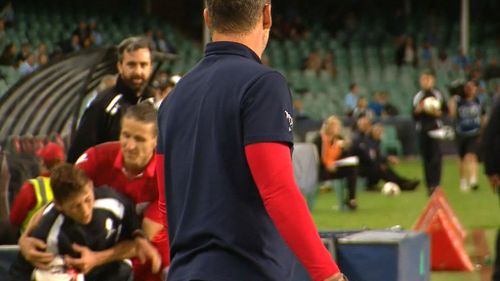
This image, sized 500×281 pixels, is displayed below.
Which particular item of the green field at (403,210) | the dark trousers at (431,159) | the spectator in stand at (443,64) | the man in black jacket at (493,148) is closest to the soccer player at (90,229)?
the man in black jacket at (493,148)

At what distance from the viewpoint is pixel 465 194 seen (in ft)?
63.3

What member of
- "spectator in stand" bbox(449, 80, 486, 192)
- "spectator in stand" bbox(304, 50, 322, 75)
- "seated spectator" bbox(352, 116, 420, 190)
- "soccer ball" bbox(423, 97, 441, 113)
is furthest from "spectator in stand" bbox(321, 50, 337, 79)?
"soccer ball" bbox(423, 97, 441, 113)

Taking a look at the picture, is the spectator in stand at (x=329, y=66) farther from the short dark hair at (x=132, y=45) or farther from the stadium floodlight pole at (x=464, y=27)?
the short dark hair at (x=132, y=45)

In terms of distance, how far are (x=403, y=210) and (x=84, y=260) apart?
1138cm

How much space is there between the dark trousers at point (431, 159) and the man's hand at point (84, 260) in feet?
39.4

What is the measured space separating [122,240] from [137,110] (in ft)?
2.06

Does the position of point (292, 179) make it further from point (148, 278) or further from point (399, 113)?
point (399, 113)

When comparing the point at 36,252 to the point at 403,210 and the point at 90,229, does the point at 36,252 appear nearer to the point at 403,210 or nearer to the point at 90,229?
the point at 90,229

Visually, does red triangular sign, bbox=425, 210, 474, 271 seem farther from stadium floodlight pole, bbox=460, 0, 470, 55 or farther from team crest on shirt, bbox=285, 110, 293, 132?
stadium floodlight pole, bbox=460, 0, 470, 55

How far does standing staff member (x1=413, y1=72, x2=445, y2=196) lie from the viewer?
55.8ft

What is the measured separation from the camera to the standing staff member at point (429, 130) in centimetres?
1700

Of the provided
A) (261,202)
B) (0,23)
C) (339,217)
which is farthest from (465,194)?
(261,202)

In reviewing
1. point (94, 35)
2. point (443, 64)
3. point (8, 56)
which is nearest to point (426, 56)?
point (443, 64)

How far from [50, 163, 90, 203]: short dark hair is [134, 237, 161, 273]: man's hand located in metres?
0.37
